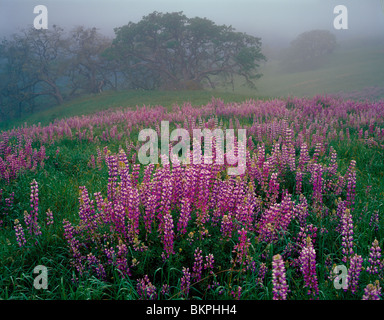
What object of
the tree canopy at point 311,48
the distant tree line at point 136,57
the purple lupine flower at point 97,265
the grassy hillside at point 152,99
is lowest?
the purple lupine flower at point 97,265

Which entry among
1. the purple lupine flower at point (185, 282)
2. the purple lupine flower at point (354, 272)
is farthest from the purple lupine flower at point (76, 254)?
the purple lupine flower at point (354, 272)

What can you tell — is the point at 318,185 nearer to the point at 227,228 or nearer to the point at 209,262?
the point at 227,228

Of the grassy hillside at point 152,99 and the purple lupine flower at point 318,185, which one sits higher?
the grassy hillside at point 152,99

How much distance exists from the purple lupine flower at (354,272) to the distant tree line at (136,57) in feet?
113

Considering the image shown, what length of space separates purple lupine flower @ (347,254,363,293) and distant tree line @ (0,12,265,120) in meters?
34.4

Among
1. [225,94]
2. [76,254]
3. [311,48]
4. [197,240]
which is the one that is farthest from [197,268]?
[311,48]

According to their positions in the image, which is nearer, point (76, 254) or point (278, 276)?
point (278, 276)

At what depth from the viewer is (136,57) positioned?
41344mm

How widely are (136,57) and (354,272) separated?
142ft

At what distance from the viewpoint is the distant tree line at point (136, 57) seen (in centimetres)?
3594

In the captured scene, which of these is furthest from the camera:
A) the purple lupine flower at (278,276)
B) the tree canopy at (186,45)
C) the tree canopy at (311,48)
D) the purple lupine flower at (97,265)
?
the tree canopy at (311,48)

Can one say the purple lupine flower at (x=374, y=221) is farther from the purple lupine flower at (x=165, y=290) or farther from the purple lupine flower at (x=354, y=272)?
the purple lupine flower at (x=165, y=290)

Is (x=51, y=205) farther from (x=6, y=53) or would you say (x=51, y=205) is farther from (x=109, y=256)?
(x=6, y=53)
